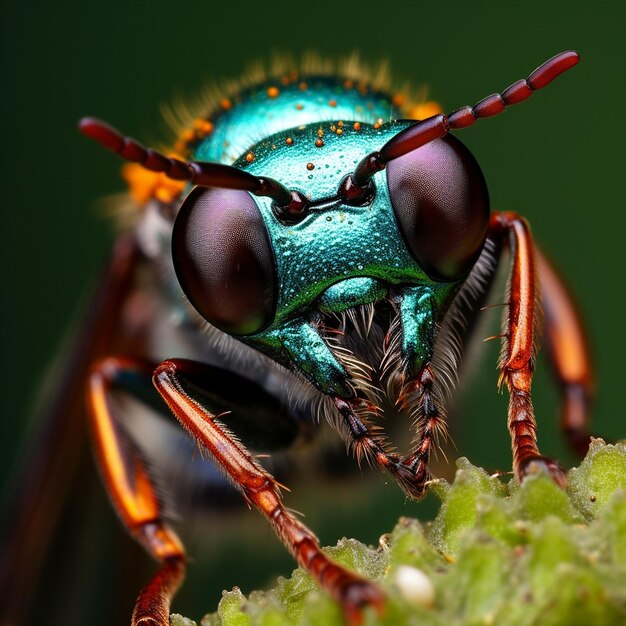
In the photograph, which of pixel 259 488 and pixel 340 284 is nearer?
pixel 259 488

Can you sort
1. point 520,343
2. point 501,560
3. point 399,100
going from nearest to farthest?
point 501,560, point 520,343, point 399,100

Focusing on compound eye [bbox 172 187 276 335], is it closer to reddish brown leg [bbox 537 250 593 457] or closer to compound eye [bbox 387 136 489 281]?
compound eye [bbox 387 136 489 281]

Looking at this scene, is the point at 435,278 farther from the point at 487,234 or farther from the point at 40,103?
the point at 40,103

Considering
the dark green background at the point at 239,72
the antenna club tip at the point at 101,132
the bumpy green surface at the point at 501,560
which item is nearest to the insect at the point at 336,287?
the antenna club tip at the point at 101,132

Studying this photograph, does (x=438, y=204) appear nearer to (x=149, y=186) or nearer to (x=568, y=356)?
(x=568, y=356)

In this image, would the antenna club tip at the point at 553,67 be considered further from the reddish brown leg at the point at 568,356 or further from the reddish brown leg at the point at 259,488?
the reddish brown leg at the point at 259,488

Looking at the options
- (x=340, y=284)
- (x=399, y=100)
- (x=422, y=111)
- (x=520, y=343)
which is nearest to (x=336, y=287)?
(x=340, y=284)
